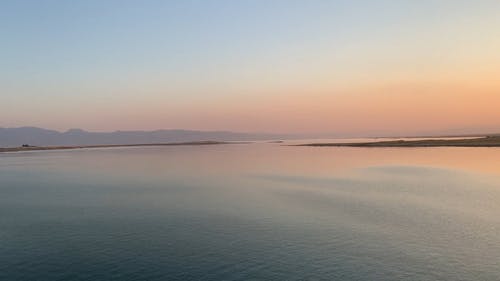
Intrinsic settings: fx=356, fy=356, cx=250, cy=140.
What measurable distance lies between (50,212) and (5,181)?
30.7 meters

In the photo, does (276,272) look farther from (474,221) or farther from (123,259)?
(474,221)

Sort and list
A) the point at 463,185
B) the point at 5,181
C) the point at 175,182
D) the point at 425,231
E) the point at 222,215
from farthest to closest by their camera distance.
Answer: the point at 5,181 < the point at 175,182 < the point at 463,185 < the point at 222,215 < the point at 425,231

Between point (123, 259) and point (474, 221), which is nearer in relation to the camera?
point (123, 259)

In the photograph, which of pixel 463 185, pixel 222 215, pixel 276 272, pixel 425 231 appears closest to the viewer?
pixel 276 272

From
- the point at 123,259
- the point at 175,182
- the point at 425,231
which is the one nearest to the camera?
the point at 123,259

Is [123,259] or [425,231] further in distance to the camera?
[425,231]

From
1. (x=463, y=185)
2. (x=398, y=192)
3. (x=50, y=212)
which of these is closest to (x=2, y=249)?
(x=50, y=212)

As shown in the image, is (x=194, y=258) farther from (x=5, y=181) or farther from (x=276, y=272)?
(x=5, y=181)

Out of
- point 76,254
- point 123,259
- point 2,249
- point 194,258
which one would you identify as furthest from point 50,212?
point 194,258

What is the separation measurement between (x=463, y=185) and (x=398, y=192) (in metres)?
9.25

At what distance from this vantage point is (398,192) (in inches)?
1485

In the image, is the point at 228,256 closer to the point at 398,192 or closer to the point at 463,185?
the point at 398,192

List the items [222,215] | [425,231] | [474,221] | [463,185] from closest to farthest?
[425,231], [474,221], [222,215], [463,185]

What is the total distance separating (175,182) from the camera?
49312 millimetres
